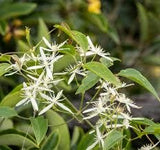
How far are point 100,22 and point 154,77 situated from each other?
0.87 m

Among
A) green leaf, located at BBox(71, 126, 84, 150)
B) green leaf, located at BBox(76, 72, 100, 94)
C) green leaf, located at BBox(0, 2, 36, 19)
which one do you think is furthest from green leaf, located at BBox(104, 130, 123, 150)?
green leaf, located at BBox(0, 2, 36, 19)

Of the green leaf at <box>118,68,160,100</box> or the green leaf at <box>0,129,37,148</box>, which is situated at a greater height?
the green leaf at <box>0,129,37,148</box>

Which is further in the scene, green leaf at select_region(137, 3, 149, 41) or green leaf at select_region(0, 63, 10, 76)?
green leaf at select_region(137, 3, 149, 41)

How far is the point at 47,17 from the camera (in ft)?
8.20

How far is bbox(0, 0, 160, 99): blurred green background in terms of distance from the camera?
2.31 meters

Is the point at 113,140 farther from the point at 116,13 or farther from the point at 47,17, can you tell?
the point at 116,13

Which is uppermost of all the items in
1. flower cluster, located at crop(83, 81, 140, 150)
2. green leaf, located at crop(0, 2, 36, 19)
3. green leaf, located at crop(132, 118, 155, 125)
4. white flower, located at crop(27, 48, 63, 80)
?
green leaf, located at crop(0, 2, 36, 19)

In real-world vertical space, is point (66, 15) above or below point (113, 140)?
above

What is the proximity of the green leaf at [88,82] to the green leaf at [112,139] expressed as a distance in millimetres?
104

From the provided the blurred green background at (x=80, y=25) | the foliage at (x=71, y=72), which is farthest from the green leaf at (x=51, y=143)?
the blurred green background at (x=80, y=25)

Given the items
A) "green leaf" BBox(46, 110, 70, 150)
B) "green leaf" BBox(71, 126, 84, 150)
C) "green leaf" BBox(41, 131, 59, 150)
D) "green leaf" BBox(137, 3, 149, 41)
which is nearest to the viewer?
"green leaf" BBox(41, 131, 59, 150)

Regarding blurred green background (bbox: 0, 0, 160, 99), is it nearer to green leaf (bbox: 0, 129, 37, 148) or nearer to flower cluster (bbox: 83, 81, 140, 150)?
green leaf (bbox: 0, 129, 37, 148)

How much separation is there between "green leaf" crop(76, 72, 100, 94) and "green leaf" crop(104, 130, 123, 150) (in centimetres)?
10

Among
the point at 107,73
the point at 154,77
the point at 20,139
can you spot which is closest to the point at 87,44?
the point at 107,73
